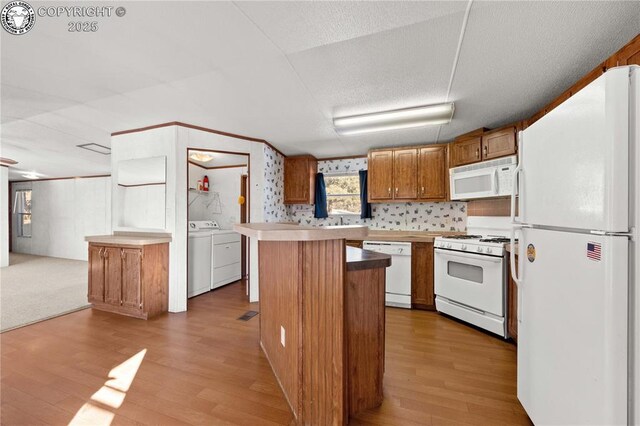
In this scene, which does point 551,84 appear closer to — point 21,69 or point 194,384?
point 194,384

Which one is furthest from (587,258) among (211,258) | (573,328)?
(211,258)

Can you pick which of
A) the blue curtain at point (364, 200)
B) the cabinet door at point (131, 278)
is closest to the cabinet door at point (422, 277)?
the blue curtain at point (364, 200)

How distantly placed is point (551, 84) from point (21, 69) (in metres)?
4.48

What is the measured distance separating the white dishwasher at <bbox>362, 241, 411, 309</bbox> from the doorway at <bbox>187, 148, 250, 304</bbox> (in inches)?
86.0

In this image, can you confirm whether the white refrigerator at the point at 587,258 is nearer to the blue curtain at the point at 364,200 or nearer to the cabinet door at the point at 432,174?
the cabinet door at the point at 432,174

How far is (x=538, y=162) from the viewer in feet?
4.51

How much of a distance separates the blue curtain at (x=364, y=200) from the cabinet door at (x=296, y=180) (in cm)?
99

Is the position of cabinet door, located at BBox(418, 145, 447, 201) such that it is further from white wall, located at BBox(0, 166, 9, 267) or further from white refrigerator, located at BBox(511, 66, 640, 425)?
white wall, located at BBox(0, 166, 9, 267)

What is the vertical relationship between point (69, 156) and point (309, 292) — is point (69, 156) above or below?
above

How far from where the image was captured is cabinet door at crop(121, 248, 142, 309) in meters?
3.01

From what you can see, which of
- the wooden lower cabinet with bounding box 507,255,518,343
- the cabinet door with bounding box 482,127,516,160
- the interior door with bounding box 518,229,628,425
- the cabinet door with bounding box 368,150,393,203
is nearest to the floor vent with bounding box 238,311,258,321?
the cabinet door with bounding box 368,150,393,203

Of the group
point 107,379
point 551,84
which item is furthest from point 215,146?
point 551,84

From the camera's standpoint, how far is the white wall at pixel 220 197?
197 inches

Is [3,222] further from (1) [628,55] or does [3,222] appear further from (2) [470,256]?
(1) [628,55]
